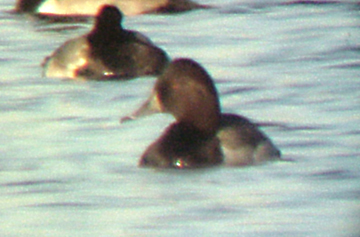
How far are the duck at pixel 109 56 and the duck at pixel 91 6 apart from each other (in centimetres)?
320

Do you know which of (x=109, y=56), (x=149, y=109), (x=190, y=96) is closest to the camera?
(x=190, y=96)

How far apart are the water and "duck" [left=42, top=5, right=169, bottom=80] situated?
197mm

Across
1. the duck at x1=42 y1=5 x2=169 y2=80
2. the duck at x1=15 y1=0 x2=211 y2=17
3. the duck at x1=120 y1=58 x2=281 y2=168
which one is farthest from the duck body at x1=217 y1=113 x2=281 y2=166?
the duck at x1=15 y1=0 x2=211 y2=17

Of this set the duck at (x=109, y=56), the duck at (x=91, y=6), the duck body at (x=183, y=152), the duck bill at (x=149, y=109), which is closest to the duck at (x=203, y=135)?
the duck body at (x=183, y=152)

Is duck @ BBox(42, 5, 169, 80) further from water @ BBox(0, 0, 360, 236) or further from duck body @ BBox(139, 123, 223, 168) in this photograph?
duck body @ BBox(139, 123, 223, 168)

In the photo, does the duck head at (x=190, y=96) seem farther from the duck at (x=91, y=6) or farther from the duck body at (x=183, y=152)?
the duck at (x=91, y=6)

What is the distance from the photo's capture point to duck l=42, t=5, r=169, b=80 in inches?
510

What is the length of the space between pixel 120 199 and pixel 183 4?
7.71 meters

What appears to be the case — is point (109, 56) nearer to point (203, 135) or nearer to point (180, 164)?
point (203, 135)

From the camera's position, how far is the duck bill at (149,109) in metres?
10.3

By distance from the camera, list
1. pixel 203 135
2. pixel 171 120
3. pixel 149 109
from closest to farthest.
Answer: pixel 203 135
pixel 149 109
pixel 171 120

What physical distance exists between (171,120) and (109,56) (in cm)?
204

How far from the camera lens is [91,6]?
16938mm

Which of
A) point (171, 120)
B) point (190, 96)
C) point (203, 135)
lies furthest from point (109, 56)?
point (203, 135)
